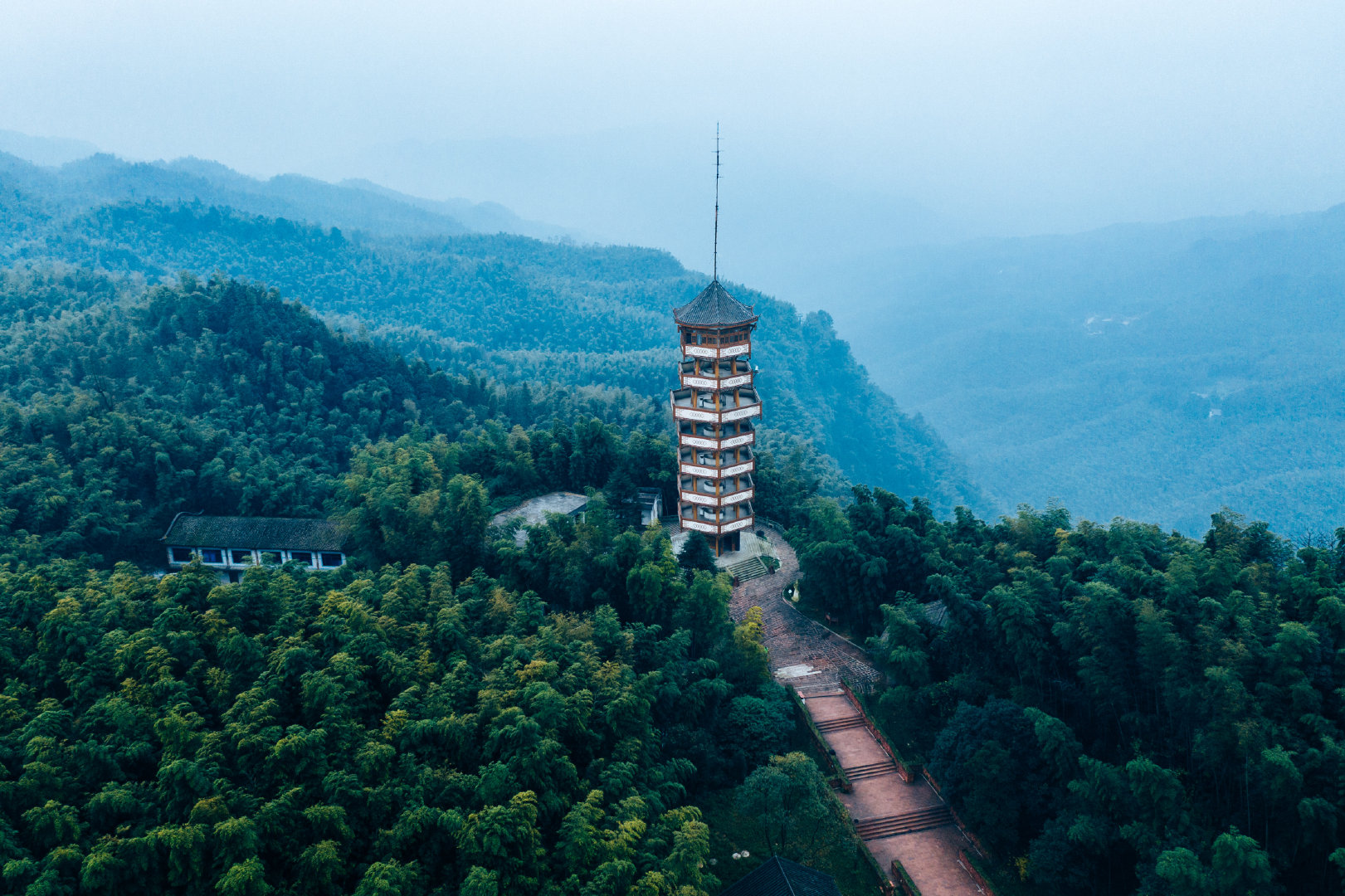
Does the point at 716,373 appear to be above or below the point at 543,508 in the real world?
above

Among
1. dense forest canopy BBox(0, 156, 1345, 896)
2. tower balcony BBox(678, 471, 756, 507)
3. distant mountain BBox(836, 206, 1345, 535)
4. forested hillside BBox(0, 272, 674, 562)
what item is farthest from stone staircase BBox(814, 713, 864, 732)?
distant mountain BBox(836, 206, 1345, 535)

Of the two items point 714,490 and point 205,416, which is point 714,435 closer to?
point 714,490

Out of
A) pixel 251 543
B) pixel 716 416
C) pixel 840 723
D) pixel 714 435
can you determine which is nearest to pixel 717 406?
pixel 716 416

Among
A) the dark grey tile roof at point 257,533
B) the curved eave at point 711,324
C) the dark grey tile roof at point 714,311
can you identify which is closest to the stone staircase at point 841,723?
the curved eave at point 711,324

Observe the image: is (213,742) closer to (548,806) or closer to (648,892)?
(548,806)

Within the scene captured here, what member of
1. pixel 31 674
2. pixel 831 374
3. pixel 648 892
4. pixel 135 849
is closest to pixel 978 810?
pixel 648 892

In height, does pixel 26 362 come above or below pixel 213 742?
above

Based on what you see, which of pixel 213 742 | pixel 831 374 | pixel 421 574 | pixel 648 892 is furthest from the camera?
pixel 831 374

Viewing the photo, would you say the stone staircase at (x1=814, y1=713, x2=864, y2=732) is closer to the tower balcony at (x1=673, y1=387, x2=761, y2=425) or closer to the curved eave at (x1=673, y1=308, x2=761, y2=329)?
the tower balcony at (x1=673, y1=387, x2=761, y2=425)
